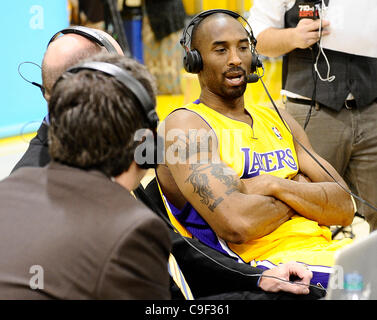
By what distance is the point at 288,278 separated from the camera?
179cm

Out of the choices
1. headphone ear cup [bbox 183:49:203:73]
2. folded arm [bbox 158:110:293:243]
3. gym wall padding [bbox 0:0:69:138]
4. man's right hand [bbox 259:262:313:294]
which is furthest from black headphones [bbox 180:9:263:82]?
gym wall padding [bbox 0:0:69:138]

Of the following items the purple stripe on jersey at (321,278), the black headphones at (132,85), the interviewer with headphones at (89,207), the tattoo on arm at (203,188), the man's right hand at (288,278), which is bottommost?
the purple stripe on jersey at (321,278)

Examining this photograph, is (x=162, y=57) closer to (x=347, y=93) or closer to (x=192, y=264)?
(x=347, y=93)

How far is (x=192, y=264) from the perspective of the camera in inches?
75.8

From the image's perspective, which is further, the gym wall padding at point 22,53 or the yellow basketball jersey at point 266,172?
the gym wall padding at point 22,53

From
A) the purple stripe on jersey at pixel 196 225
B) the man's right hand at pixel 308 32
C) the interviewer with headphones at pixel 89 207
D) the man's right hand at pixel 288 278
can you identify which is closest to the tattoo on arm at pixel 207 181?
the purple stripe on jersey at pixel 196 225

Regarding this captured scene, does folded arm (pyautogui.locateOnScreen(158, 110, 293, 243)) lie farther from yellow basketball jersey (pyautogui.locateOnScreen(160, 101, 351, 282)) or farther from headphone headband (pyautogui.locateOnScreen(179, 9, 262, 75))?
headphone headband (pyautogui.locateOnScreen(179, 9, 262, 75))

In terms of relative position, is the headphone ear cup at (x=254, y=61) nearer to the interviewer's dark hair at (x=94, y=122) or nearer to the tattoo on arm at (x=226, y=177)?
the tattoo on arm at (x=226, y=177)

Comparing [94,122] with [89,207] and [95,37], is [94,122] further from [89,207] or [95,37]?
[95,37]

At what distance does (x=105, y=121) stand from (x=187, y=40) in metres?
1.18

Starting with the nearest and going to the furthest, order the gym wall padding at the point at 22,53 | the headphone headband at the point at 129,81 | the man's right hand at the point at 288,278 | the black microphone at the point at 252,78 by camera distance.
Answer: the headphone headband at the point at 129,81 → the man's right hand at the point at 288,278 → the black microphone at the point at 252,78 → the gym wall padding at the point at 22,53

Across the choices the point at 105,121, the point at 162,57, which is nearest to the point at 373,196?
the point at 105,121

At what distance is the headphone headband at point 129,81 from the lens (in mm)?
1243
